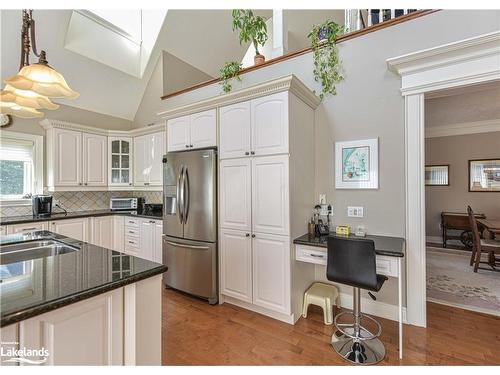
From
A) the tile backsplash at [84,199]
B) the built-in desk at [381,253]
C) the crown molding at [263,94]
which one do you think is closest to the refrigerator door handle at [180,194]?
the crown molding at [263,94]

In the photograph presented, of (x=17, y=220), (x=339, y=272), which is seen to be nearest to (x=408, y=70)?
(x=339, y=272)

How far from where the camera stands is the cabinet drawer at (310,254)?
2334mm

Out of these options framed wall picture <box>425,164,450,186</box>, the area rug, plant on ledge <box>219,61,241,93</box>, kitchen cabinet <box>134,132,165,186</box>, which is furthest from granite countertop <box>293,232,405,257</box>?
framed wall picture <box>425,164,450,186</box>

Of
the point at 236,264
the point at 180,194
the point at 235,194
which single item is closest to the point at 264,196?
the point at 235,194

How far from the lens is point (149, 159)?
4.36 meters

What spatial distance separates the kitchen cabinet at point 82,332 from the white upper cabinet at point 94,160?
150 inches

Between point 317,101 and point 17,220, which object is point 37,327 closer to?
point 317,101

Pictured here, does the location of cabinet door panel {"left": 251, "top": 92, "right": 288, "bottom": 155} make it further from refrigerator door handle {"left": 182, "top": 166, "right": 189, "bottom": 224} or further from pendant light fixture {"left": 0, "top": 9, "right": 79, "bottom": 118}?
pendant light fixture {"left": 0, "top": 9, "right": 79, "bottom": 118}

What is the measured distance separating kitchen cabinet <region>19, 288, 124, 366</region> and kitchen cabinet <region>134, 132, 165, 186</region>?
3.23 m

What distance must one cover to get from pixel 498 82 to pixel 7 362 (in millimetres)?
3541

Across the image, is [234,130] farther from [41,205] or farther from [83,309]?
[41,205]

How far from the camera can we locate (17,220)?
3256 millimetres

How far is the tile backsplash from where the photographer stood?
3.77 meters
